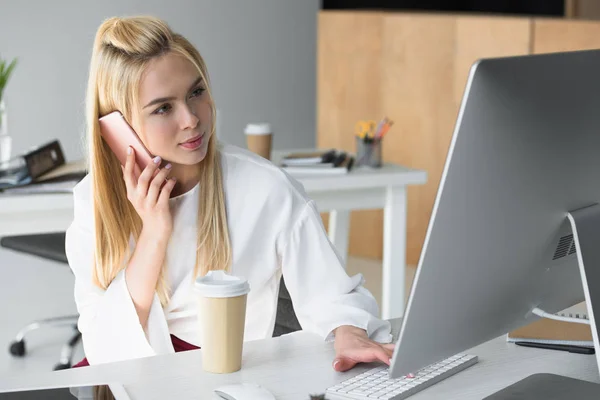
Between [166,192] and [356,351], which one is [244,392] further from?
[166,192]

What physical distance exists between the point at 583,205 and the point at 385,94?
3664 mm

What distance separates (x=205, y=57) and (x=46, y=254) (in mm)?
2850

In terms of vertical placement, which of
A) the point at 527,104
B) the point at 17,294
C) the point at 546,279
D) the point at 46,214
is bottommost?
the point at 17,294

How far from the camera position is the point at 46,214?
2.72m

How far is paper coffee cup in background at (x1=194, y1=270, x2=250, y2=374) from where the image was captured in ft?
4.14

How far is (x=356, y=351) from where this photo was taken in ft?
4.38

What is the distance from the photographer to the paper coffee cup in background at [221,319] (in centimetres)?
126

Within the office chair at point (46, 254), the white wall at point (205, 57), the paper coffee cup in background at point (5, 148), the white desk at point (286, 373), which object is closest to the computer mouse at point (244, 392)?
the white desk at point (286, 373)

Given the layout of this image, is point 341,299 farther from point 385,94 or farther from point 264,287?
point 385,94

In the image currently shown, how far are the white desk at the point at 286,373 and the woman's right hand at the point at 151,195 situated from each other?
0.30 meters

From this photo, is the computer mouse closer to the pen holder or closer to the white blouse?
the white blouse

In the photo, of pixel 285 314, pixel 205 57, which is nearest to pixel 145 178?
pixel 285 314

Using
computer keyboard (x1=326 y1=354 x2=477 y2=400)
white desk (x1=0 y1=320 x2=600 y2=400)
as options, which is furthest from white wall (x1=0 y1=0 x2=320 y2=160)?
computer keyboard (x1=326 y1=354 x2=477 y2=400)

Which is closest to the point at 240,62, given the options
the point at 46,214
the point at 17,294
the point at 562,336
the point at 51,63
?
the point at 51,63
